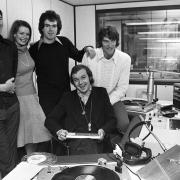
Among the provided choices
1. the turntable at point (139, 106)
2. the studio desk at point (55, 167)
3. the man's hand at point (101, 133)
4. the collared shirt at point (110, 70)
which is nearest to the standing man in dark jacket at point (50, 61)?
the collared shirt at point (110, 70)

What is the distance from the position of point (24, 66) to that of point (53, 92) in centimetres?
42

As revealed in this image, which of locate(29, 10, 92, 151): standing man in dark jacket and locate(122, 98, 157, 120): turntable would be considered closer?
locate(122, 98, 157, 120): turntable

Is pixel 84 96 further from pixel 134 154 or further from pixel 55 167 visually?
pixel 55 167

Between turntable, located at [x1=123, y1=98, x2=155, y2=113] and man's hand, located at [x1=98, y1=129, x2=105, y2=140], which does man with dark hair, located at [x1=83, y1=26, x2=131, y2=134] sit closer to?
turntable, located at [x1=123, y1=98, x2=155, y2=113]

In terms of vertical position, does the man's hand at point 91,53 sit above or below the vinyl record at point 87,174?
above

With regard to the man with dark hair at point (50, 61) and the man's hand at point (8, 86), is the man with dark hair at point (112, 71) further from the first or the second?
the man's hand at point (8, 86)

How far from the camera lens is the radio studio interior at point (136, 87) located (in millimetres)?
1263

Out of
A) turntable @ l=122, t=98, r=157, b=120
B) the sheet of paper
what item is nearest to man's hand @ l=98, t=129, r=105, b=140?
turntable @ l=122, t=98, r=157, b=120

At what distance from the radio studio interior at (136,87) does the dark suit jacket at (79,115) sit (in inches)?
12.3

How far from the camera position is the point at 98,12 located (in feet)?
14.9

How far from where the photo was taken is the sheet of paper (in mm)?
1273

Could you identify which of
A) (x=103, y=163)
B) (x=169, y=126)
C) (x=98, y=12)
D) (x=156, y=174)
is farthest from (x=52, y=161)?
(x=98, y=12)

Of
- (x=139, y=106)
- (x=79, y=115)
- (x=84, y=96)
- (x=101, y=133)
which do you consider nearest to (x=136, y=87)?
(x=139, y=106)

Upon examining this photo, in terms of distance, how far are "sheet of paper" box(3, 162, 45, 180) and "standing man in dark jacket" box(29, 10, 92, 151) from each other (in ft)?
4.84
